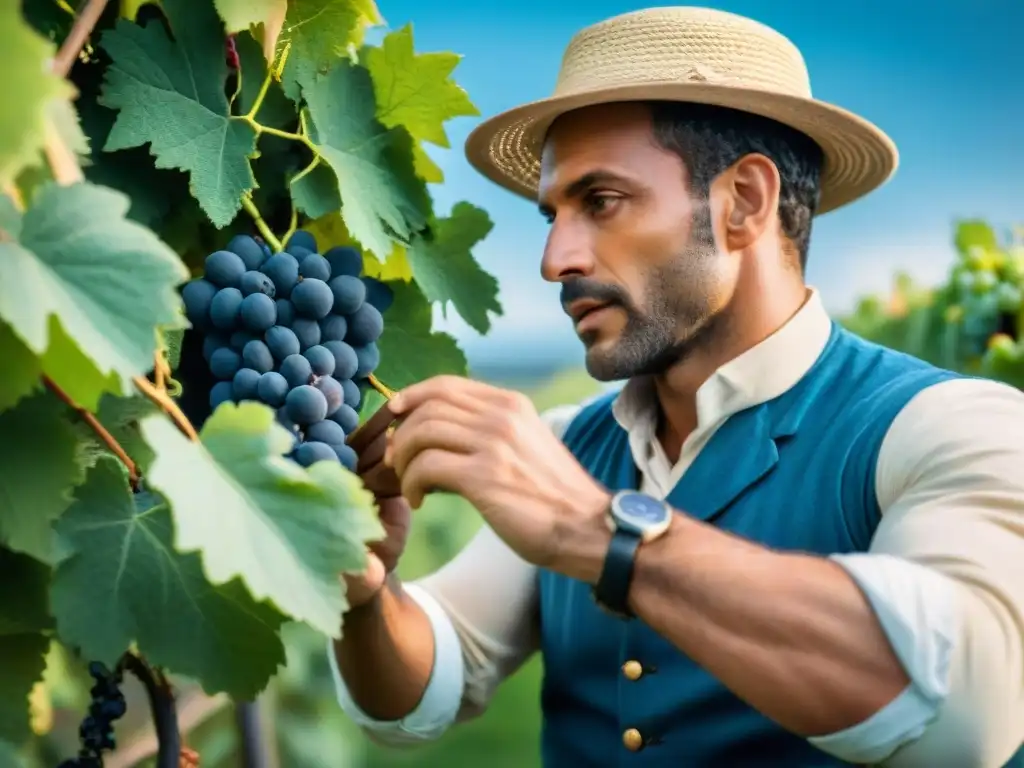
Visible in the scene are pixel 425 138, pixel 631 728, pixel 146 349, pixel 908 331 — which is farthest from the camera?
pixel 908 331

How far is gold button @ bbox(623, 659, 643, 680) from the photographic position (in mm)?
1329

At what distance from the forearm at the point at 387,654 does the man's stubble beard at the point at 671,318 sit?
0.37m

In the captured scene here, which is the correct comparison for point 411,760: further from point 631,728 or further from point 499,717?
point 631,728

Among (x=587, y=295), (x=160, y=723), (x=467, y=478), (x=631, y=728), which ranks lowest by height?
(x=631, y=728)

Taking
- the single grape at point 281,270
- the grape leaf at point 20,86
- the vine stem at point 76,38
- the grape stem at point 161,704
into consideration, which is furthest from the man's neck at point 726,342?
the grape leaf at point 20,86

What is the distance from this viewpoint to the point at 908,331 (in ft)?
11.6

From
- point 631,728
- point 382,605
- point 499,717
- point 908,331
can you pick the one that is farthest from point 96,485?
point 499,717

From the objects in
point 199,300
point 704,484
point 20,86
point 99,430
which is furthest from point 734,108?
point 20,86

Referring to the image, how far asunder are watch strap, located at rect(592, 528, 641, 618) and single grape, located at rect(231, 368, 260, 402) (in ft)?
1.04

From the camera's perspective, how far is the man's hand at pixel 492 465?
3.19 feet

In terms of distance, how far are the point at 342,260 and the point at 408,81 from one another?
17 centimetres

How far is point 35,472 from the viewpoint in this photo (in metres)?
0.76

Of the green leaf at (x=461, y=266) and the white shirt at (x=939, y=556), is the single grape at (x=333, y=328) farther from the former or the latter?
the white shirt at (x=939, y=556)

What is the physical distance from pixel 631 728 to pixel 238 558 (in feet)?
2.62
